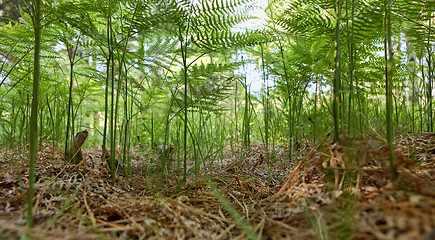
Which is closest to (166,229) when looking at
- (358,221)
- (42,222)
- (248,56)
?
(42,222)

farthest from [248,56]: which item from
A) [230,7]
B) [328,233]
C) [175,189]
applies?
[328,233]

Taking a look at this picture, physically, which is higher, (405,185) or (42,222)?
(405,185)

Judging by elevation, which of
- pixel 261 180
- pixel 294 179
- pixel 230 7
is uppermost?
pixel 230 7

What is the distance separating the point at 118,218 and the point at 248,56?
266 cm

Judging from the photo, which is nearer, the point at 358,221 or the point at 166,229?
the point at 358,221

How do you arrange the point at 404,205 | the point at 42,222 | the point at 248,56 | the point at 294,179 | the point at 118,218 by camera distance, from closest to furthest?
the point at 404,205 → the point at 42,222 → the point at 118,218 → the point at 294,179 → the point at 248,56

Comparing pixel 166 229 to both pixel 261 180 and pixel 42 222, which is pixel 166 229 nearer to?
pixel 42 222

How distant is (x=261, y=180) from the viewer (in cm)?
166

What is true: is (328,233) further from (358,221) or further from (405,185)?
(405,185)

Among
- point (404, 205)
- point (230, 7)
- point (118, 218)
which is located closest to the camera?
point (404, 205)

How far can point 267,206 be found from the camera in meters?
1.10

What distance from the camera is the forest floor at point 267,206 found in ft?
2.08

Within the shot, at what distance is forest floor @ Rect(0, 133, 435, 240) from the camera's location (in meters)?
0.63

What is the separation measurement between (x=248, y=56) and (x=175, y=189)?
2.27m
